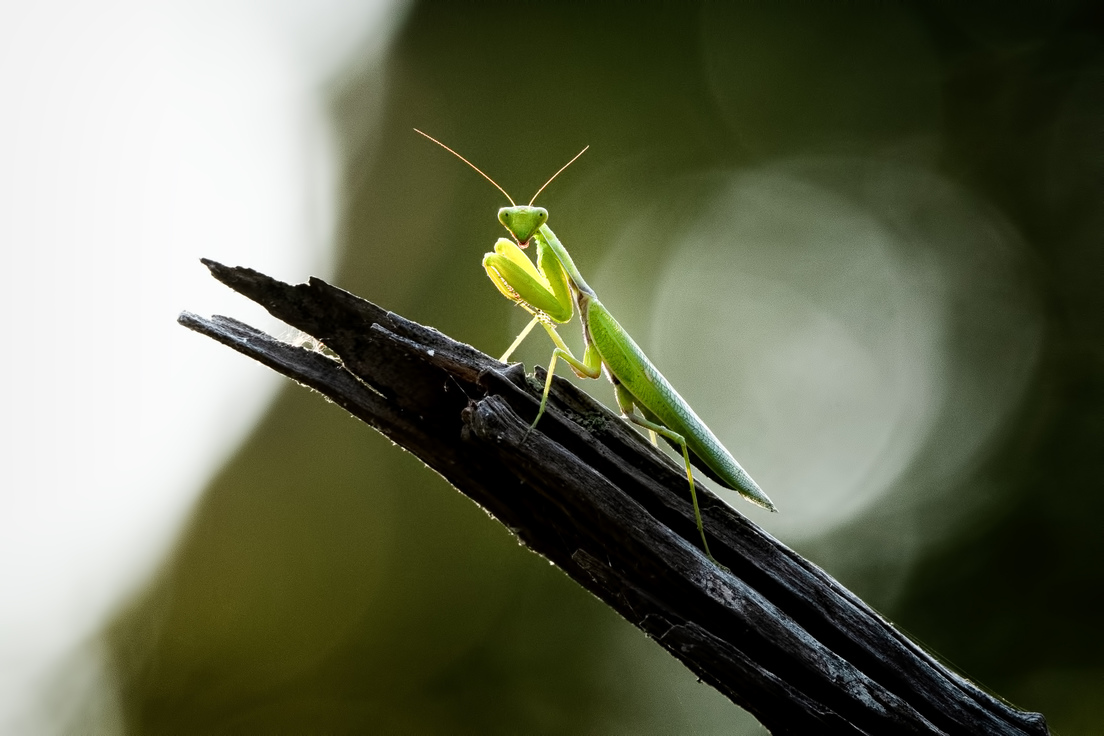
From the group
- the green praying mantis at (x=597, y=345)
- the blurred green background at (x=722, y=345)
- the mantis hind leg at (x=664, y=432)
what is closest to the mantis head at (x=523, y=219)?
the green praying mantis at (x=597, y=345)

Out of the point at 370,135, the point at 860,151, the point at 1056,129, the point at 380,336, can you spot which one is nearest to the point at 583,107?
the point at 370,135

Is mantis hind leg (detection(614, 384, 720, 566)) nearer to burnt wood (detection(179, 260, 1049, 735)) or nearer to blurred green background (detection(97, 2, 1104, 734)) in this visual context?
burnt wood (detection(179, 260, 1049, 735))

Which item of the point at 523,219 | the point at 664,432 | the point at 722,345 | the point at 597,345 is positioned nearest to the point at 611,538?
the point at 664,432

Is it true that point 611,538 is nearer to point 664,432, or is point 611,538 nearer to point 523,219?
point 664,432

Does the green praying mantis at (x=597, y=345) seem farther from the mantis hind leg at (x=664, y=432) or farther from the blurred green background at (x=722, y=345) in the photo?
the blurred green background at (x=722, y=345)

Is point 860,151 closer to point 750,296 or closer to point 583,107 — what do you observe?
point 750,296

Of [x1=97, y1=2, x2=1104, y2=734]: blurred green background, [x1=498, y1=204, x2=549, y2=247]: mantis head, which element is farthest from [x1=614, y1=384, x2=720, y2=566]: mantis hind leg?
[x1=97, y1=2, x2=1104, y2=734]: blurred green background
